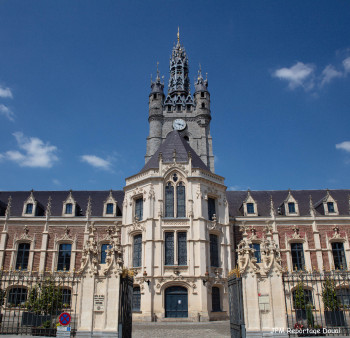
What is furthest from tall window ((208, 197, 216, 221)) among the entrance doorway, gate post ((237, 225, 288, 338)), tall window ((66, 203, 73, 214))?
gate post ((237, 225, 288, 338))

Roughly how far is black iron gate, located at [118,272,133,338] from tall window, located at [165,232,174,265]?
510 inches

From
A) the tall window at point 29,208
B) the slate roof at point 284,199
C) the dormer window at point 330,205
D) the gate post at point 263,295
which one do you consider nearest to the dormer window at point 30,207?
the tall window at point 29,208

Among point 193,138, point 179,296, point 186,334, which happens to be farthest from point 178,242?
point 193,138

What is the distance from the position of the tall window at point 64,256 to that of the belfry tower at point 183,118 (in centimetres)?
2114

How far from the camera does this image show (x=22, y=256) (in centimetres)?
3362

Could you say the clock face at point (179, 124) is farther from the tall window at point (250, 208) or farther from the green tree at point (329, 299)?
the green tree at point (329, 299)

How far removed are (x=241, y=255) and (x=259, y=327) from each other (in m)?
2.82

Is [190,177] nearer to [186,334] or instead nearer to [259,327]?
[186,334]

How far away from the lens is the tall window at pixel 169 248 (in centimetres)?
2774

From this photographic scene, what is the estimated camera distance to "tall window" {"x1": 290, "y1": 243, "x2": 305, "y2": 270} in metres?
33.1

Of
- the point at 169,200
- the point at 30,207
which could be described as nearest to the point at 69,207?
the point at 30,207

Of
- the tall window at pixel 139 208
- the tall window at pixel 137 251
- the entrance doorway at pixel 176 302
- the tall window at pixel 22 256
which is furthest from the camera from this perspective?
the tall window at pixel 22 256

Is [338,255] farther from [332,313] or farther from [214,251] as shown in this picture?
[332,313]

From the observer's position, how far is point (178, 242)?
28.3 metres
